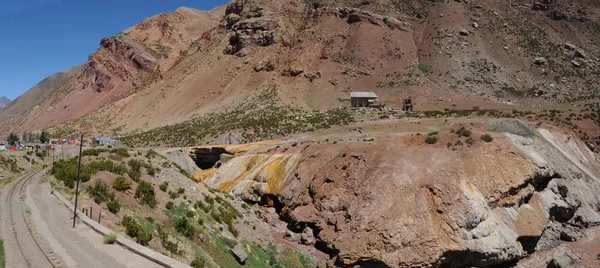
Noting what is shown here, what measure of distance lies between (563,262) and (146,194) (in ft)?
68.2

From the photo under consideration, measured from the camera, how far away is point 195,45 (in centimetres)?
9419

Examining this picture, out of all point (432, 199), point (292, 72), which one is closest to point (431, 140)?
point (432, 199)

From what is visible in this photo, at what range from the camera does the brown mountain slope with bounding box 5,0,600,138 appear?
61.2 meters

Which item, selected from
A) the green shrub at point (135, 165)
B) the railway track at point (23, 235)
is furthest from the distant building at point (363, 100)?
the railway track at point (23, 235)

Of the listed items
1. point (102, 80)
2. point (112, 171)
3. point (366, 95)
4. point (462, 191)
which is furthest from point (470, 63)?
point (102, 80)

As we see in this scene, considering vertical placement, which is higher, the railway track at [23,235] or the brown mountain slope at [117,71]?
the brown mountain slope at [117,71]

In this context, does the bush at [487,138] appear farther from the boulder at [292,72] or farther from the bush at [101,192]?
the boulder at [292,72]

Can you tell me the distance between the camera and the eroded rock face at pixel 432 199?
1834cm

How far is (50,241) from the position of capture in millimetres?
10859

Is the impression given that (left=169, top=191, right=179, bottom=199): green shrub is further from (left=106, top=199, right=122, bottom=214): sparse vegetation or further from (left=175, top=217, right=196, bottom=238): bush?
(left=106, top=199, right=122, bottom=214): sparse vegetation

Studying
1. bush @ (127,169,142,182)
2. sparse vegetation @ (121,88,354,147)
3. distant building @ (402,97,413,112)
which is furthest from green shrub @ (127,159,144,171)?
distant building @ (402,97,413,112)

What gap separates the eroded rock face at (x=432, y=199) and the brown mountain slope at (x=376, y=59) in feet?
106

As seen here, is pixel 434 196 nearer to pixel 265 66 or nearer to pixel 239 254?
pixel 239 254

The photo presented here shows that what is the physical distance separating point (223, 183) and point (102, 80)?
267 ft
